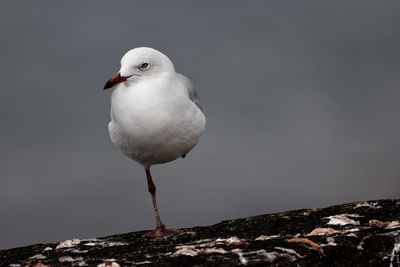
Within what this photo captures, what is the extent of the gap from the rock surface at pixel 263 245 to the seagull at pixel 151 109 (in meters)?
1.04

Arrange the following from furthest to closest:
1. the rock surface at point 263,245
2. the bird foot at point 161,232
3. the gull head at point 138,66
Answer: the bird foot at point 161,232 → the gull head at point 138,66 → the rock surface at point 263,245

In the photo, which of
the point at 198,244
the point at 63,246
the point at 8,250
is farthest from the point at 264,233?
the point at 8,250

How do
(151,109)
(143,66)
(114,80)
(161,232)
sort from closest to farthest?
(151,109) < (114,80) < (143,66) < (161,232)

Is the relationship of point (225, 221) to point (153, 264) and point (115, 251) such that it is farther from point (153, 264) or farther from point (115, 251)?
point (153, 264)

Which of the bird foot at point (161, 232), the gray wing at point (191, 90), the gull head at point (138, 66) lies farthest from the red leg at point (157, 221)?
the gull head at point (138, 66)

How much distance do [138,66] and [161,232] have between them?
6.63ft

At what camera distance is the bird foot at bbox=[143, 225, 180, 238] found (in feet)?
29.1

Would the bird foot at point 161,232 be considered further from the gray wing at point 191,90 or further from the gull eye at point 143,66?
the gull eye at point 143,66

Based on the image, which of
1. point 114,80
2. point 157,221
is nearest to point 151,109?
point 114,80

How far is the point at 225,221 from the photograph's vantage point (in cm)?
934

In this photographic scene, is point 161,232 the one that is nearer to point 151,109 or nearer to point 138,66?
point 151,109

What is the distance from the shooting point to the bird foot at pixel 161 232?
349 inches

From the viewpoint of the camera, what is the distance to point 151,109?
820 centimetres

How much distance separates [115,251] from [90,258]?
2.02 ft
